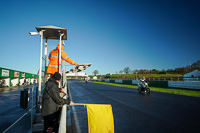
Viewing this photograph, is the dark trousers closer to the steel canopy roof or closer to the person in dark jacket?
the person in dark jacket

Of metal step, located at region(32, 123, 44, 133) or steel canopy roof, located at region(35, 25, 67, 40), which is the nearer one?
metal step, located at region(32, 123, 44, 133)

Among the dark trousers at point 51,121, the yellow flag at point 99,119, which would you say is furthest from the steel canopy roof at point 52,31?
the yellow flag at point 99,119

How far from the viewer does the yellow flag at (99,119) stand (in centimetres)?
281

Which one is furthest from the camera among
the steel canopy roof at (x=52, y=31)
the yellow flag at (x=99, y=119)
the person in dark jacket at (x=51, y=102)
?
the steel canopy roof at (x=52, y=31)

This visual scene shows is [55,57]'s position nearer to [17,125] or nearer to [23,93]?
[23,93]

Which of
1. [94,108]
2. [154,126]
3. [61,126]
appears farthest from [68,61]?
[154,126]

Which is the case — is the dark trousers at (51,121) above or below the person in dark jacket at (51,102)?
below

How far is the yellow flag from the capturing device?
281 centimetres

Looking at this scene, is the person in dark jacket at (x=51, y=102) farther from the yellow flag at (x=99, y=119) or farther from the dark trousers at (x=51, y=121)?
the yellow flag at (x=99, y=119)

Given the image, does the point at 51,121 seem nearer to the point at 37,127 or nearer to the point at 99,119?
the point at 99,119

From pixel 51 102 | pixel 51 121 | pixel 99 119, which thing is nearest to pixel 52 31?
pixel 51 102

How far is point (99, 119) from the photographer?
2855 mm

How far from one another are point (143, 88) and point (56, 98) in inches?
479

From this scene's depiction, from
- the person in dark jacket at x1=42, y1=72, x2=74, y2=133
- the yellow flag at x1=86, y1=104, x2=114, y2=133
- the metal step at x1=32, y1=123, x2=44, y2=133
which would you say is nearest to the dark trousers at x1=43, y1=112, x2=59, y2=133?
the person in dark jacket at x1=42, y1=72, x2=74, y2=133
